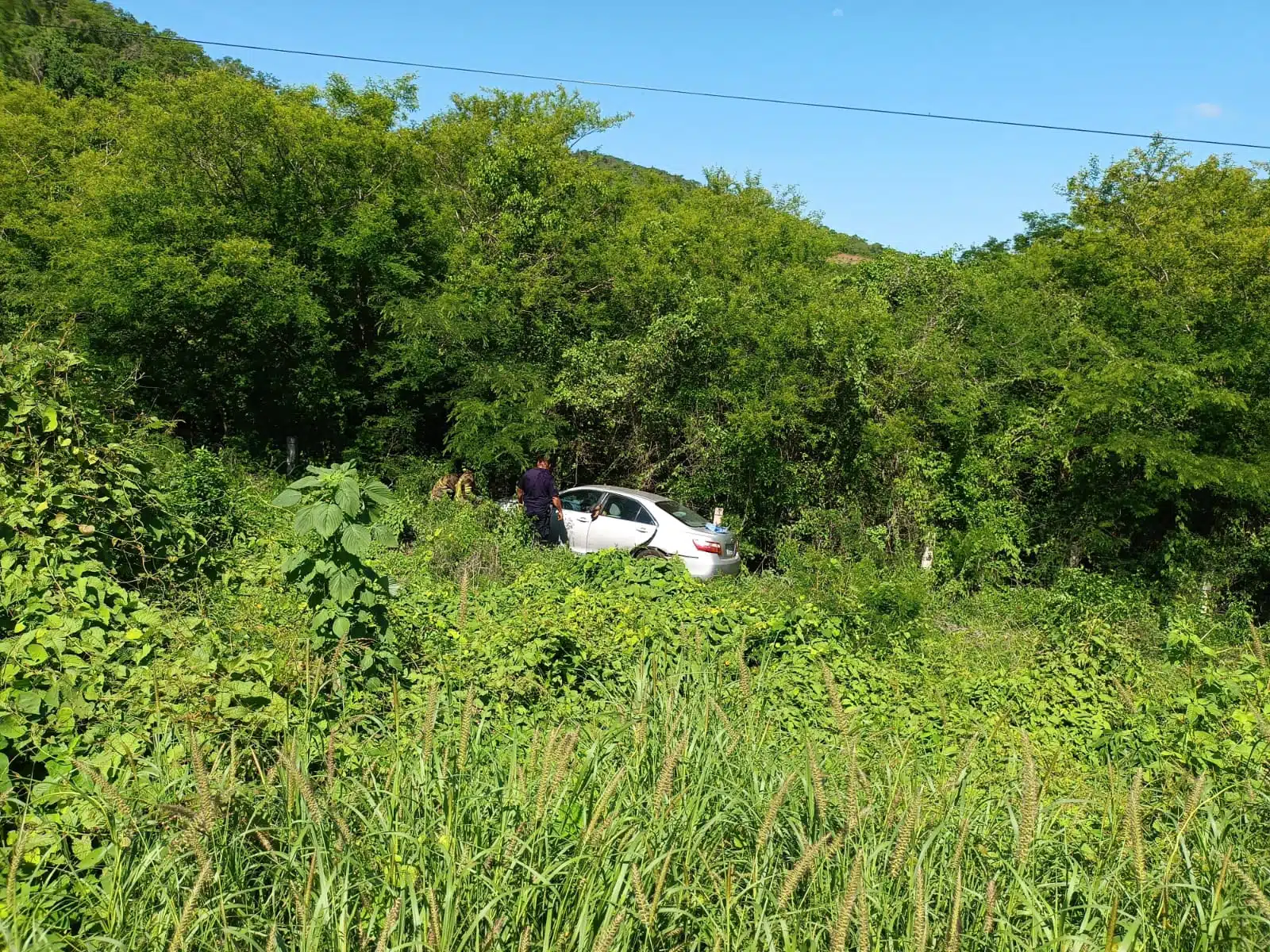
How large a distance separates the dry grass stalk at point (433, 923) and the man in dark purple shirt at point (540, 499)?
11272 millimetres

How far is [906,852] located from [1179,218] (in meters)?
15.5

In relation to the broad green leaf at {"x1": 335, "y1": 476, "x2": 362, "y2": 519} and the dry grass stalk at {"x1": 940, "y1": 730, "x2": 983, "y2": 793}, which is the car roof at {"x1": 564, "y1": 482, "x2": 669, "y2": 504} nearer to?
the broad green leaf at {"x1": 335, "y1": 476, "x2": 362, "y2": 519}

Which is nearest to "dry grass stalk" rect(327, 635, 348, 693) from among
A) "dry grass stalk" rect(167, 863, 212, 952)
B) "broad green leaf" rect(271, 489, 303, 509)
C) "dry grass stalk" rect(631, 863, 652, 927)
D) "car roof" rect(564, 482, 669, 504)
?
"broad green leaf" rect(271, 489, 303, 509)

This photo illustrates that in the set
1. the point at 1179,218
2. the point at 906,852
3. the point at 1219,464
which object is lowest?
the point at 906,852

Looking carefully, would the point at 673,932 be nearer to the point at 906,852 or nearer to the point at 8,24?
the point at 906,852

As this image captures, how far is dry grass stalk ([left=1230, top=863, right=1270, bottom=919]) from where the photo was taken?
2541mm

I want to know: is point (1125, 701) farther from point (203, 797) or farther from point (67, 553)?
point (67, 553)

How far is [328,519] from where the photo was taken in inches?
208

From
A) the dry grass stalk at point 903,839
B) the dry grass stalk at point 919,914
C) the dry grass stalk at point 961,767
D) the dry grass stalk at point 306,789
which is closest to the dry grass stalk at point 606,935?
the dry grass stalk at point 919,914

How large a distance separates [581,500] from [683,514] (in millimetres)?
1927

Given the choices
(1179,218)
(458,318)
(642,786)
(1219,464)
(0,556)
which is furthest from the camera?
(458,318)

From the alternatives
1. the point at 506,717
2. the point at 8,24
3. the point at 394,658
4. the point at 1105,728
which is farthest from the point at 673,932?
the point at 8,24

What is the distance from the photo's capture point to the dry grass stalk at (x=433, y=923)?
2.45 m

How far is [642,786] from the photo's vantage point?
12.0 feet
